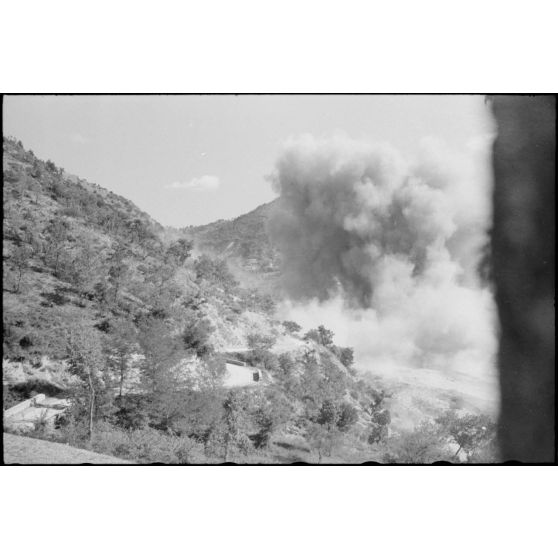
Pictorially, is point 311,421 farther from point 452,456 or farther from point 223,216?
point 223,216

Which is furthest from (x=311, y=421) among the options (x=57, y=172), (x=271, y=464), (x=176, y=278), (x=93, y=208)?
(x=57, y=172)

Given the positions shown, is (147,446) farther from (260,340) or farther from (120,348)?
(260,340)

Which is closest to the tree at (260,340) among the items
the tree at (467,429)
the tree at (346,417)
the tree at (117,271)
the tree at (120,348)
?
the tree at (346,417)

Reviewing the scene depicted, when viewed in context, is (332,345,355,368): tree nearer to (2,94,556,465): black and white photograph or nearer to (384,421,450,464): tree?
(2,94,556,465): black and white photograph

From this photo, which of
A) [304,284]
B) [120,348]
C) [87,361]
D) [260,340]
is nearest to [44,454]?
[87,361]

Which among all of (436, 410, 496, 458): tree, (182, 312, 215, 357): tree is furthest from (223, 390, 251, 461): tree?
(436, 410, 496, 458): tree

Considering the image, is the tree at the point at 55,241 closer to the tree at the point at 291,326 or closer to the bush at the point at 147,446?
the bush at the point at 147,446
